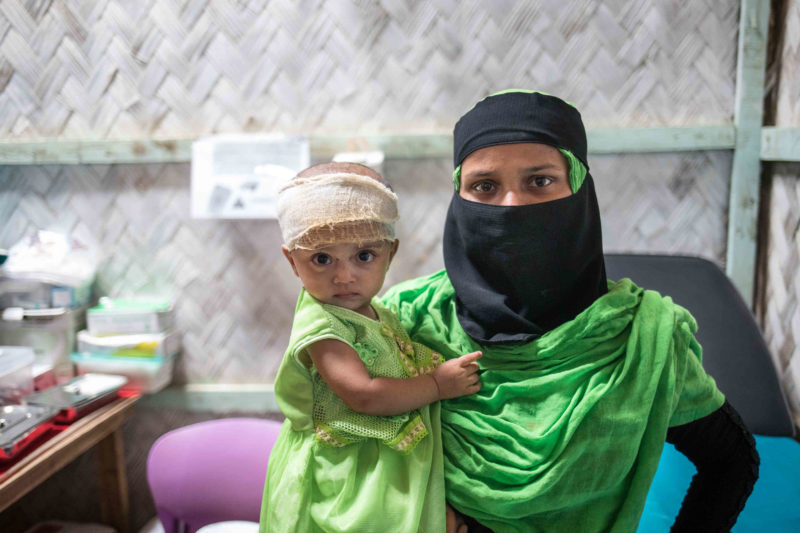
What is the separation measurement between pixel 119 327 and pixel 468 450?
1416mm

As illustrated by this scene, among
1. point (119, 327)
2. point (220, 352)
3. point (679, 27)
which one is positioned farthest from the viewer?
point (220, 352)

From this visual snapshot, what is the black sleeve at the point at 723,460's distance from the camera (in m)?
1.01

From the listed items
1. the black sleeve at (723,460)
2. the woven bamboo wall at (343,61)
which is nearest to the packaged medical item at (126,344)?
the woven bamboo wall at (343,61)

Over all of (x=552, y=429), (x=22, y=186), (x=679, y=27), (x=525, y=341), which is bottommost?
(x=552, y=429)

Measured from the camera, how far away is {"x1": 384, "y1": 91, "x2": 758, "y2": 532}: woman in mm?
955

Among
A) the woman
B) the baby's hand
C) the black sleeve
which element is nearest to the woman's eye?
the woman

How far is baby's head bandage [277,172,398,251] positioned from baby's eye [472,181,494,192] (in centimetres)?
19

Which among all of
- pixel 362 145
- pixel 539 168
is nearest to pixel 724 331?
pixel 539 168

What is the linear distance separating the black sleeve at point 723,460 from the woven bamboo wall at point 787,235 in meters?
0.81

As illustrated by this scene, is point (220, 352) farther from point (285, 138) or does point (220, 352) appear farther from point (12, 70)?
point (12, 70)

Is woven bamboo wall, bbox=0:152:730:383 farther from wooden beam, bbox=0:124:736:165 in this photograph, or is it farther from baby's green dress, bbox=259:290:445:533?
baby's green dress, bbox=259:290:445:533

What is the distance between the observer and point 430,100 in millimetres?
1806

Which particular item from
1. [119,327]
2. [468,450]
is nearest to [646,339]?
[468,450]

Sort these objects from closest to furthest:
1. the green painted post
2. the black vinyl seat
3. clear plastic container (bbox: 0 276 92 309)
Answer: the black vinyl seat → the green painted post → clear plastic container (bbox: 0 276 92 309)
